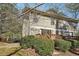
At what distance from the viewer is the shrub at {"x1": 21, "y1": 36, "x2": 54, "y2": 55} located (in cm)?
407

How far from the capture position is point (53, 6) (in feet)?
13.5

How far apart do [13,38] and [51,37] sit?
587mm

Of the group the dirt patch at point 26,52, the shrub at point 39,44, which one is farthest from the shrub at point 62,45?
the dirt patch at point 26,52

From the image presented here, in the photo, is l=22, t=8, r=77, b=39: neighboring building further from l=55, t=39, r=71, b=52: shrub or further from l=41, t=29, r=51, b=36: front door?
l=55, t=39, r=71, b=52: shrub

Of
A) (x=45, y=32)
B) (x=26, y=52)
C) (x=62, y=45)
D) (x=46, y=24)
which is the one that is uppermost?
(x=46, y=24)

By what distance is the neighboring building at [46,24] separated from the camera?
13.4ft

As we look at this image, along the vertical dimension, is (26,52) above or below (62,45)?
below

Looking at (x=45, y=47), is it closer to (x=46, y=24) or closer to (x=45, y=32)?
(x=45, y=32)

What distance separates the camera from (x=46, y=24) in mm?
4074

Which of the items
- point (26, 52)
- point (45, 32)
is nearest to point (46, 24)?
point (45, 32)

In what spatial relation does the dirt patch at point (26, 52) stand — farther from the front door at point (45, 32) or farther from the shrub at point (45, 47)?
the front door at point (45, 32)

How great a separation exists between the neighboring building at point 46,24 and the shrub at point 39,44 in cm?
9

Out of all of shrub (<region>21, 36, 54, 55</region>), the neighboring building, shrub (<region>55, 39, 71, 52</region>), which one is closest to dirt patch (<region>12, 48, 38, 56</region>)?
shrub (<region>21, 36, 54, 55</region>)

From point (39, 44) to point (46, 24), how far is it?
0.33m
